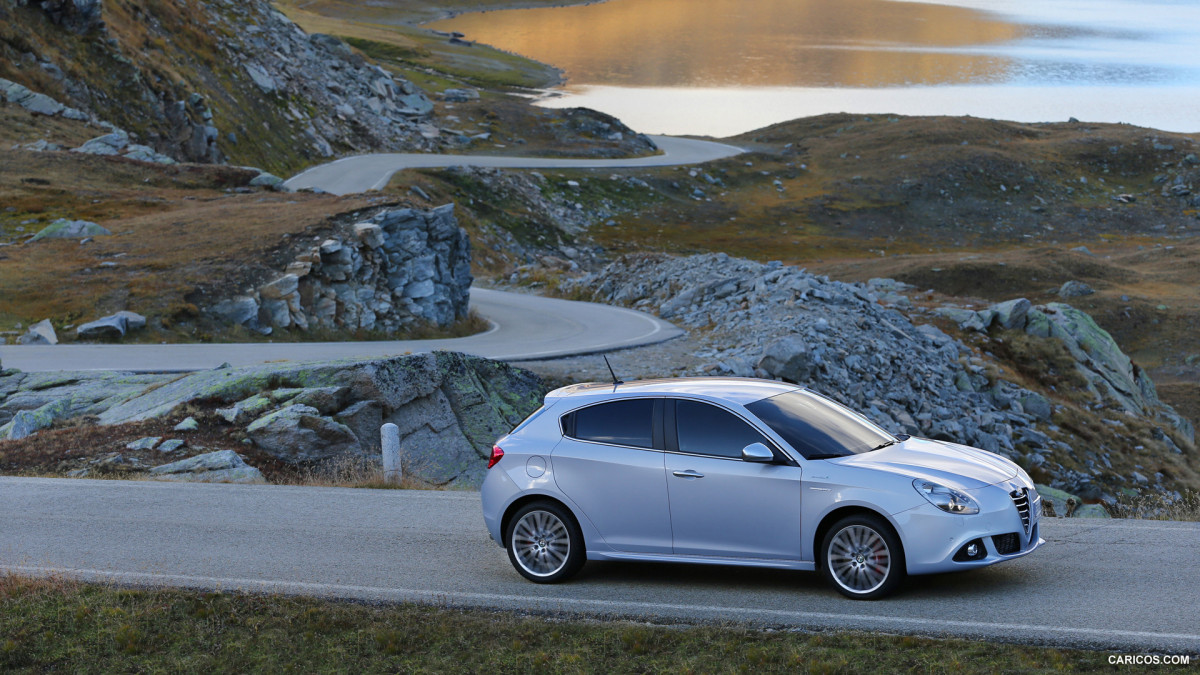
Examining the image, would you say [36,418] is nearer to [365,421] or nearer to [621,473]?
[365,421]

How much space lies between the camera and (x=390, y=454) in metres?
13.7

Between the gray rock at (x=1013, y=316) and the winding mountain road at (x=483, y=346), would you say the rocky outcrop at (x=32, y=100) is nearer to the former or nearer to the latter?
the winding mountain road at (x=483, y=346)

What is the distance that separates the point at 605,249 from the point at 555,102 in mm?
52236

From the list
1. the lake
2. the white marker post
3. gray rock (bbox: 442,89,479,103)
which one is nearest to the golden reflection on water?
the lake

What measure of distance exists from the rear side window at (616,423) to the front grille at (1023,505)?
9.33 ft

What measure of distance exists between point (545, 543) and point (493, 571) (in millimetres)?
725

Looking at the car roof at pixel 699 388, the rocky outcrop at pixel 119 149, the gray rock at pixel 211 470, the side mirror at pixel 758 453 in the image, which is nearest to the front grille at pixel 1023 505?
the side mirror at pixel 758 453

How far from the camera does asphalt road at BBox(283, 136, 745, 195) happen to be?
5447 cm

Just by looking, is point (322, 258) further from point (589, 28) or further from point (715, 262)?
point (589, 28)

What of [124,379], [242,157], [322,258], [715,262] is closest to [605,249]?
[242,157]

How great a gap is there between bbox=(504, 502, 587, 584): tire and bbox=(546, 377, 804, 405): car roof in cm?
104

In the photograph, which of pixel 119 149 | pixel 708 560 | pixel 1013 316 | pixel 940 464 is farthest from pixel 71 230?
pixel 940 464

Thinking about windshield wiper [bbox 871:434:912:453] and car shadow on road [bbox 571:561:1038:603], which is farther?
windshield wiper [bbox 871:434:912:453]

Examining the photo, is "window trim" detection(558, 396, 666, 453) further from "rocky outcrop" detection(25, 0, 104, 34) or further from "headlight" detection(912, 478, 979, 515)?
"rocky outcrop" detection(25, 0, 104, 34)
